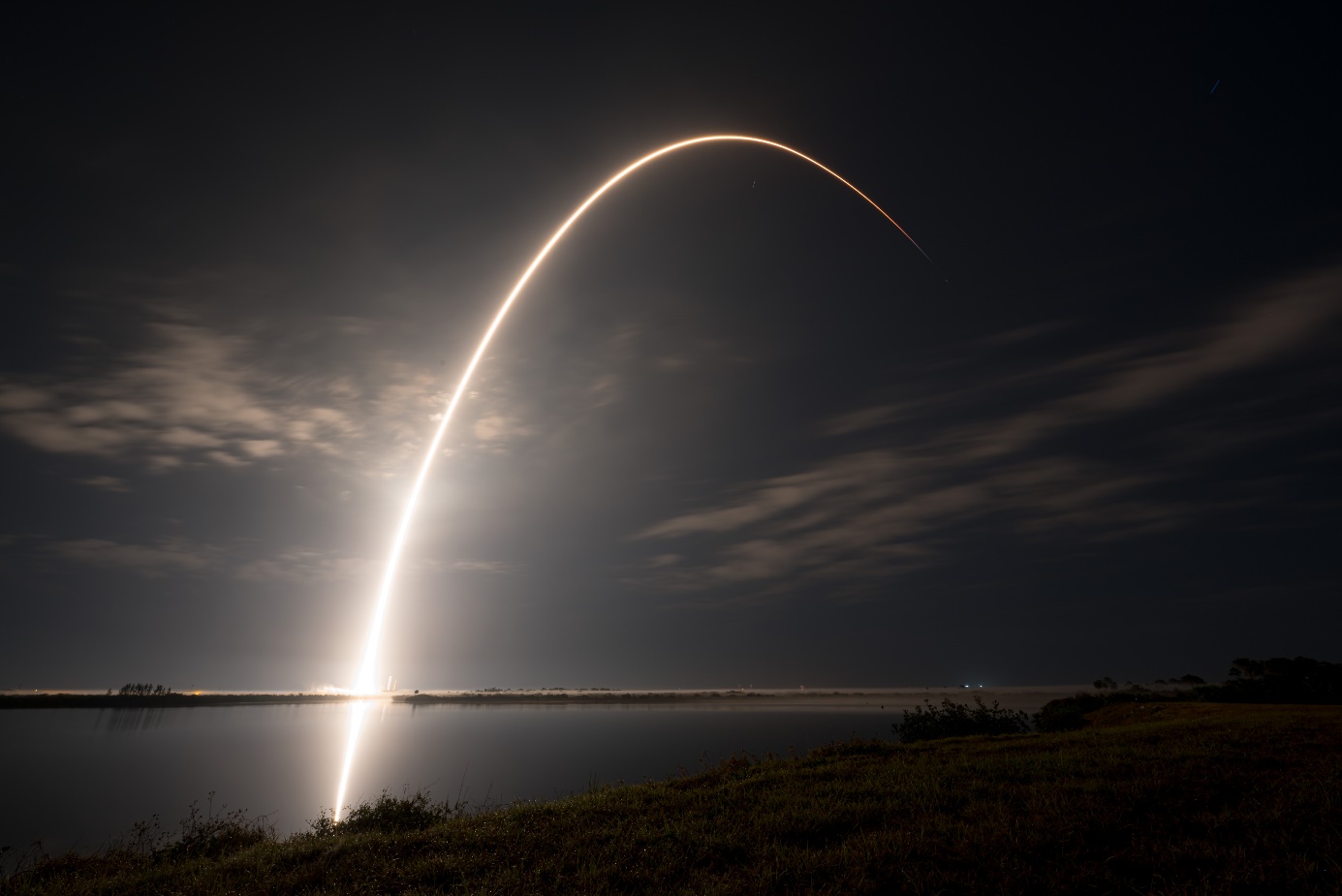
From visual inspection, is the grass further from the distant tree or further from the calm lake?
the distant tree

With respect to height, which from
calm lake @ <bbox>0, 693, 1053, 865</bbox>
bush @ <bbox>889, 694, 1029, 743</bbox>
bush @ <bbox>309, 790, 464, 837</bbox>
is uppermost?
bush @ <bbox>889, 694, 1029, 743</bbox>

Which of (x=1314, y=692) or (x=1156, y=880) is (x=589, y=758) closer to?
(x=1314, y=692)

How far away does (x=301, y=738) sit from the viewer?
379 ft

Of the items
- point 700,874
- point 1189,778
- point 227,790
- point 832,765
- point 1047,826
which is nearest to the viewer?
point 700,874

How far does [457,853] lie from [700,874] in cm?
482

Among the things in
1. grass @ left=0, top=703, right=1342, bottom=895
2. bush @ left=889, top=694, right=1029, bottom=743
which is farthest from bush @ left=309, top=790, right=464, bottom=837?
bush @ left=889, top=694, right=1029, bottom=743

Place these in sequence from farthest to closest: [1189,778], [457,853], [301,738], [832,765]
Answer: [301,738], [832,765], [1189,778], [457,853]

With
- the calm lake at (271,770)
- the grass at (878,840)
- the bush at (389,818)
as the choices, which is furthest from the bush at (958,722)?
the bush at (389,818)

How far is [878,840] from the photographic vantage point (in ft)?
31.9

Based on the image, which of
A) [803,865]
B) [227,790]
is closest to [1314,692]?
[803,865]

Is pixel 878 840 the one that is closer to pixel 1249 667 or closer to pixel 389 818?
pixel 389 818

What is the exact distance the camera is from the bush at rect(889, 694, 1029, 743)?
1357 inches

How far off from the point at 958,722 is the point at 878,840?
30221 millimetres

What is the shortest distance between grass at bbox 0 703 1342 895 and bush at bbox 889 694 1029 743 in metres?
19.5
